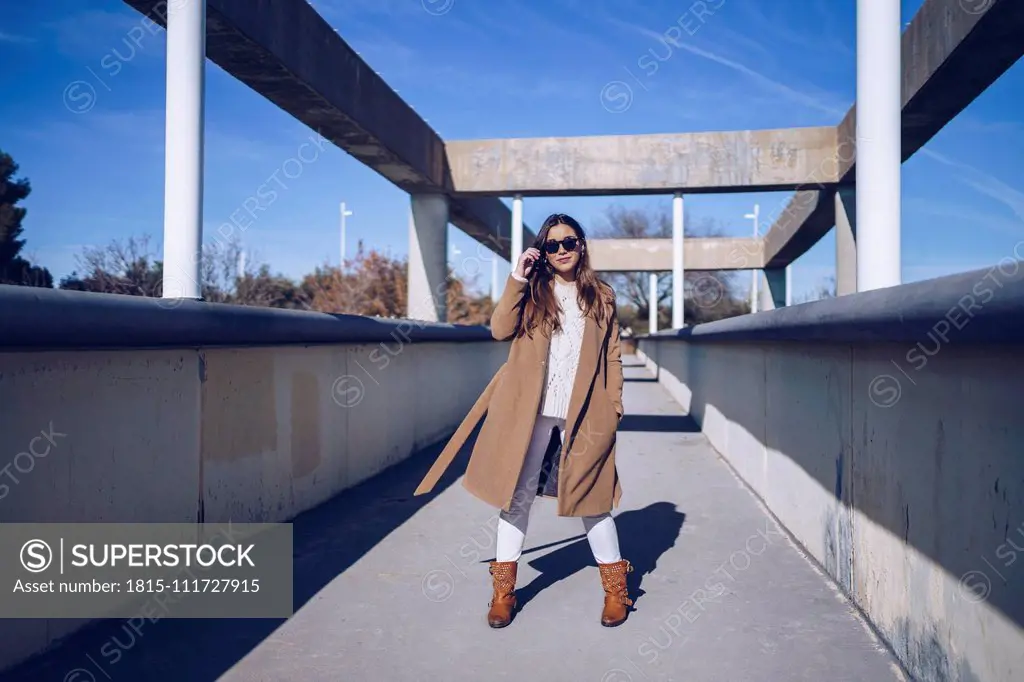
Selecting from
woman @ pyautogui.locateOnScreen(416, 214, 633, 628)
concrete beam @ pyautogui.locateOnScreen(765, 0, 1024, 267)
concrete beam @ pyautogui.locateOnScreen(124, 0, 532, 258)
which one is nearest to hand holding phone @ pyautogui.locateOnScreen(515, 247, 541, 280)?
woman @ pyautogui.locateOnScreen(416, 214, 633, 628)

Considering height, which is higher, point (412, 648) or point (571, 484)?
point (571, 484)

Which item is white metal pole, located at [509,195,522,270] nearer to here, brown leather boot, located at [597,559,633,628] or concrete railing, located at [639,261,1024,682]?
concrete railing, located at [639,261,1024,682]

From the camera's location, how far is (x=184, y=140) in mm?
4871

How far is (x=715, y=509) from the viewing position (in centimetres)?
570

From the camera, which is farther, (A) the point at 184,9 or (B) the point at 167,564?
(A) the point at 184,9

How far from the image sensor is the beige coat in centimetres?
341

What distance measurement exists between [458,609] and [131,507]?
1490 mm

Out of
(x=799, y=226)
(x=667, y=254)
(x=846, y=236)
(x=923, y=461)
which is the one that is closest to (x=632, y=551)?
(x=923, y=461)

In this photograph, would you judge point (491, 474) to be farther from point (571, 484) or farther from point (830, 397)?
point (830, 397)

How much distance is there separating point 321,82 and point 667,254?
2316cm

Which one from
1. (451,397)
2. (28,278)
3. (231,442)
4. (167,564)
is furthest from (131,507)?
(28,278)

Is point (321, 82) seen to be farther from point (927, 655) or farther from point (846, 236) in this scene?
point (846, 236)

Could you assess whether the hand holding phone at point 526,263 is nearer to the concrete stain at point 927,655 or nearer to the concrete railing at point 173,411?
the concrete railing at point 173,411

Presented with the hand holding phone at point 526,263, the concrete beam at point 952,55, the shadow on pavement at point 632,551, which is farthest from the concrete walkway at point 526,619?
the concrete beam at point 952,55
